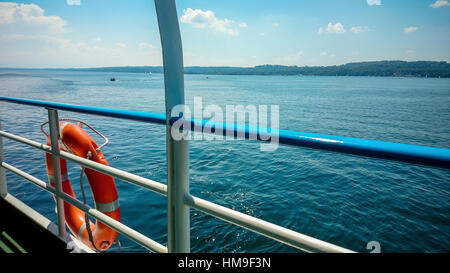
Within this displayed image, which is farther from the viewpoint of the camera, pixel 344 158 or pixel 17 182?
pixel 344 158

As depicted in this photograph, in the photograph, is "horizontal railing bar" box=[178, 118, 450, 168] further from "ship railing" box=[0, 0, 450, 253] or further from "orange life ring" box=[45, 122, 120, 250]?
"orange life ring" box=[45, 122, 120, 250]

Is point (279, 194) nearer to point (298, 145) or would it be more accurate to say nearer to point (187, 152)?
point (187, 152)

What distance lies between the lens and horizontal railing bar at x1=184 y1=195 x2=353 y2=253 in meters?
0.64

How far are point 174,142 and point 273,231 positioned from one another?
41 centimetres

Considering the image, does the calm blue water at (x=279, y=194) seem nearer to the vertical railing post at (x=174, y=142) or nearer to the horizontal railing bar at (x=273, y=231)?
the vertical railing post at (x=174, y=142)

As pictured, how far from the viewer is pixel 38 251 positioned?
1488 millimetres

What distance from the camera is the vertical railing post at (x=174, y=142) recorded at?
78 centimetres

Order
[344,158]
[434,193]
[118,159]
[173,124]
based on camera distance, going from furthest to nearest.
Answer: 1. [344,158]
2. [118,159]
3. [434,193]
4. [173,124]

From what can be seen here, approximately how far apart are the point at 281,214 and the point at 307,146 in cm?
506

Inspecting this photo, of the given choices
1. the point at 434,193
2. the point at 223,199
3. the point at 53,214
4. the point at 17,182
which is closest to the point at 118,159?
the point at 17,182

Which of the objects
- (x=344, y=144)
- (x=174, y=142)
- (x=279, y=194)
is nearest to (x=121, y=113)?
(x=174, y=142)

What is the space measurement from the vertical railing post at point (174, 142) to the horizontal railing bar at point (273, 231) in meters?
0.09
